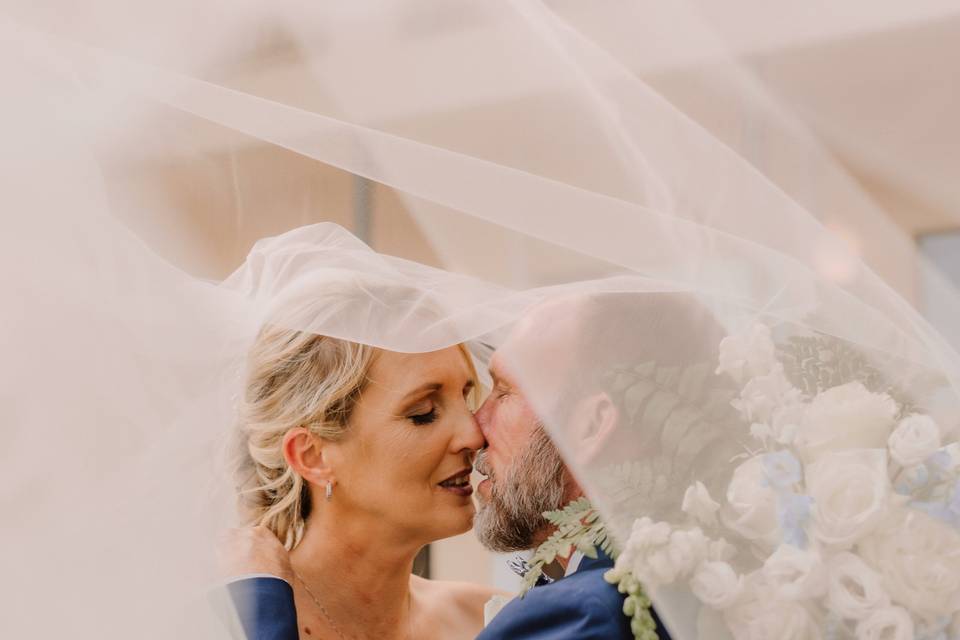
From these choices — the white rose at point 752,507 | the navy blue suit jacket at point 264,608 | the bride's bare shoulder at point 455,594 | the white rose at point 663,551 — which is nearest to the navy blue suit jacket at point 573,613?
the white rose at point 663,551

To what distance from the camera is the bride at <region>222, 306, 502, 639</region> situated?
2.38 metres

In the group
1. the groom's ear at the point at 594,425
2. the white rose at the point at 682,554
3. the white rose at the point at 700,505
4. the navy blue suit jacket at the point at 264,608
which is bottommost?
the navy blue suit jacket at the point at 264,608

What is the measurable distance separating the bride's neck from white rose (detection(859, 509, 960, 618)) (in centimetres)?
130

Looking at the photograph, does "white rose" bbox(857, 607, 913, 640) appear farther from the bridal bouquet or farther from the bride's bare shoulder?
the bride's bare shoulder

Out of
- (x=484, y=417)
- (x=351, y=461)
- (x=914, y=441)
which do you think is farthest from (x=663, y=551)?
(x=351, y=461)

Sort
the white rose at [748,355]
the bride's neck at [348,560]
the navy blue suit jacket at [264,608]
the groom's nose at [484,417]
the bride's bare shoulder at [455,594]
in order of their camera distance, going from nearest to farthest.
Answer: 1. the white rose at [748,355]
2. the navy blue suit jacket at [264,608]
3. the groom's nose at [484,417]
4. the bride's neck at [348,560]
5. the bride's bare shoulder at [455,594]

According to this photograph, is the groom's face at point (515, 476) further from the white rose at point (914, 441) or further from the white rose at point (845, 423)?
the white rose at point (914, 441)

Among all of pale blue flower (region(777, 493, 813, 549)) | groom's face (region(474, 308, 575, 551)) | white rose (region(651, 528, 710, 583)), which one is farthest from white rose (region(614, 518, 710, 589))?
groom's face (region(474, 308, 575, 551))

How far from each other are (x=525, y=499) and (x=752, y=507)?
2.15ft

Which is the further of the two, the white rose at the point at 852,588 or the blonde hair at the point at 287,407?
the blonde hair at the point at 287,407

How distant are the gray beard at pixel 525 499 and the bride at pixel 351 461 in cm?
28

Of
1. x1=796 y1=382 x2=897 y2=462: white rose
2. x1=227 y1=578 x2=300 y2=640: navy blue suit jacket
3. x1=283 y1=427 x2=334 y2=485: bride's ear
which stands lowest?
x1=227 y1=578 x2=300 y2=640: navy blue suit jacket

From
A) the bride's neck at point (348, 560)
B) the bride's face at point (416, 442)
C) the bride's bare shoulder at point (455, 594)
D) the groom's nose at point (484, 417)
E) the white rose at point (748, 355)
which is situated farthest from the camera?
the bride's bare shoulder at point (455, 594)

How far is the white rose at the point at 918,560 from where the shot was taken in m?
1.38
